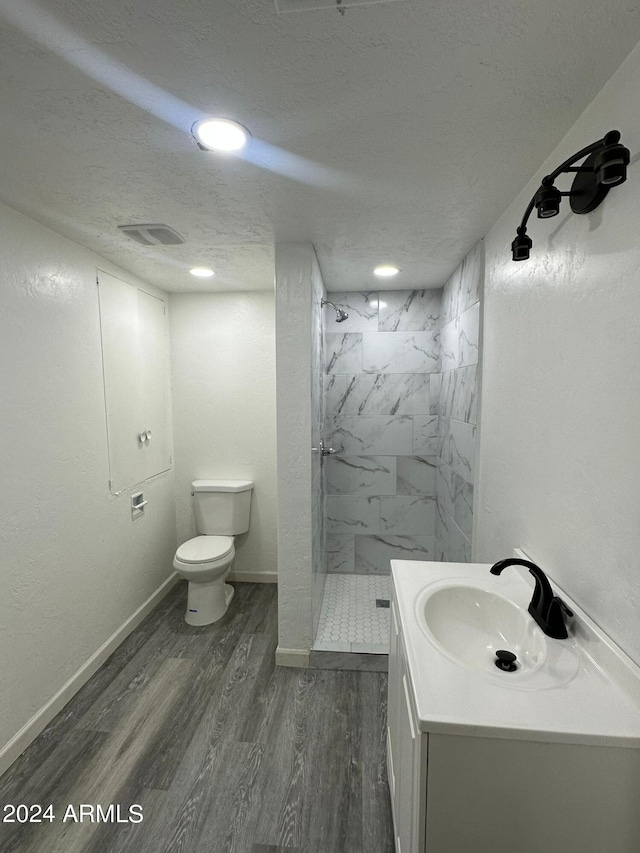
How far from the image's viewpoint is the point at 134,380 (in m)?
2.54

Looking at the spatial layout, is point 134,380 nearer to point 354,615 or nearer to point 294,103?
point 294,103

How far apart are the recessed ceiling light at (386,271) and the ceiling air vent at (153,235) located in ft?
3.87

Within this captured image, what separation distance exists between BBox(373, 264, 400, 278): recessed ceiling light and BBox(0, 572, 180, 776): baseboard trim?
9.04 feet

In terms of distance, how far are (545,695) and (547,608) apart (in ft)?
0.93

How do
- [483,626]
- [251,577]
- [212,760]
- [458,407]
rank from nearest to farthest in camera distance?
1. [483,626]
2. [212,760]
3. [458,407]
4. [251,577]

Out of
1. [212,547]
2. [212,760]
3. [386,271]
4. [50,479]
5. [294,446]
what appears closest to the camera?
[212,760]

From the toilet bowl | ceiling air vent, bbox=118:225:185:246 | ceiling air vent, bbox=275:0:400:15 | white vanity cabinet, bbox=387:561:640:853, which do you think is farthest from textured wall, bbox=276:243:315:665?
white vanity cabinet, bbox=387:561:640:853

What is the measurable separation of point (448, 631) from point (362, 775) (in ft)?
2.75

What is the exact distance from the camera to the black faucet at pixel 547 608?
104 centimetres

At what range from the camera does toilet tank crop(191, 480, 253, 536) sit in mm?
2941

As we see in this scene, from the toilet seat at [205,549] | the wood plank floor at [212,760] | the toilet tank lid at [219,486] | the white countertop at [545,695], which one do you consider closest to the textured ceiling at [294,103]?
the white countertop at [545,695]

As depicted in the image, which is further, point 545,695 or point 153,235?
point 153,235

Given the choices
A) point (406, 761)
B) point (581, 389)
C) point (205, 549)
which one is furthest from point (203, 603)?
point (581, 389)

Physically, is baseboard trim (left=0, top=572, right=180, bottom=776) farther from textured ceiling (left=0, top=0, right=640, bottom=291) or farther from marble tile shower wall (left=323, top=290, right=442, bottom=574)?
textured ceiling (left=0, top=0, right=640, bottom=291)
